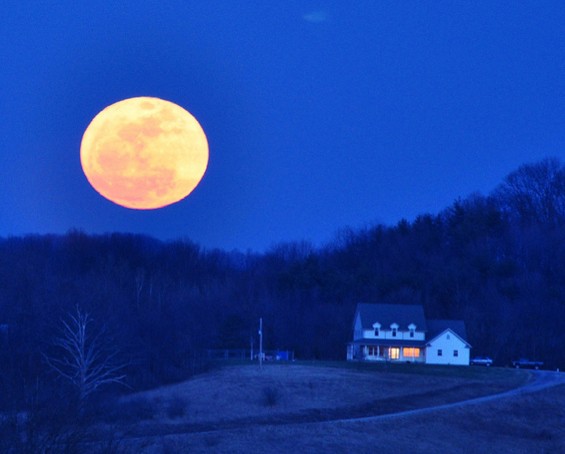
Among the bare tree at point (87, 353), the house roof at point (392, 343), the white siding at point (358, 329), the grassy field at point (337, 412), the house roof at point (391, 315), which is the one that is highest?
the house roof at point (391, 315)

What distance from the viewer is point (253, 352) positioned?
7162 cm

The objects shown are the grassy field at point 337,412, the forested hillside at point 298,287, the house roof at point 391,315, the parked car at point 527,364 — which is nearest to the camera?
the grassy field at point 337,412

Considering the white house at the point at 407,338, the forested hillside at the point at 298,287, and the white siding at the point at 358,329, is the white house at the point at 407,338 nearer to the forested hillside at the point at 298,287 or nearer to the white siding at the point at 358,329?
the white siding at the point at 358,329

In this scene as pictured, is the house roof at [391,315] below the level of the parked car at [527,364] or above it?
above

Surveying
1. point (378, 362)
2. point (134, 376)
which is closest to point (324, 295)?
point (378, 362)

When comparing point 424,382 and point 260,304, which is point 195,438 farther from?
point 260,304

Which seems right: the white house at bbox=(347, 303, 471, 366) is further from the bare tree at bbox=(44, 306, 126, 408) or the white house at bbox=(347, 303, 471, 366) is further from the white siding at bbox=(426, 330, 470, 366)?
the bare tree at bbox=(44, 306, 126, 408)

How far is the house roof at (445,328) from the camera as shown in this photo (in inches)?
2594

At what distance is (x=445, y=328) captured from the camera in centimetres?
6600

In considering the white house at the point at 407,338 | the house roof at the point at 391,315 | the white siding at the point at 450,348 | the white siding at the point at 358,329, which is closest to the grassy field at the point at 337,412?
the white siding at the point at 450,348

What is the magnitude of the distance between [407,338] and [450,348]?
380 cm

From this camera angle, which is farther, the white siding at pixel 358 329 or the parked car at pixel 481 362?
the white siding at pixel 358 329

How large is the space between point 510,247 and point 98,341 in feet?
181

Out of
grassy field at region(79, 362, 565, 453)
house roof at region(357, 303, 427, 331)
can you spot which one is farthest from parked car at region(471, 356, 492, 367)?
grassy field at region(79, 362, 565, 453)
